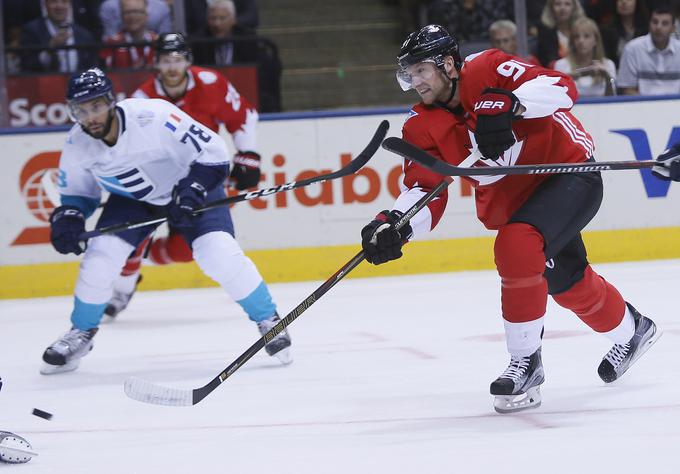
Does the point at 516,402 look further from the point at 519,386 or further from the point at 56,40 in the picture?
the point at 56,40

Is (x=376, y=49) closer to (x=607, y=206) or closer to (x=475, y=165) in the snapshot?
(x=607, y=206)

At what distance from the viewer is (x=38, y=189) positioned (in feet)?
19.1

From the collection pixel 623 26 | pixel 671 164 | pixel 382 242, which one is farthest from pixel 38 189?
pixel 671 164

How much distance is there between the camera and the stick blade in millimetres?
3008

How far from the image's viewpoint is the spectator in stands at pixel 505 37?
241 inches

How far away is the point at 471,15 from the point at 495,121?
3.87 meters

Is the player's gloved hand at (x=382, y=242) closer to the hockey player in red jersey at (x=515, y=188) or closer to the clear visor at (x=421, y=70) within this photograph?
the hockey player in red jersey at (x=515, y=188)

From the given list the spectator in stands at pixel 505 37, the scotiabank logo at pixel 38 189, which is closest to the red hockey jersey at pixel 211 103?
the scotiabank logo at pixel 38 189

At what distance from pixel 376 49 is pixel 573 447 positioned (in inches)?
222

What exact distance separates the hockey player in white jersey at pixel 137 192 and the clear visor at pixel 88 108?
0.02m

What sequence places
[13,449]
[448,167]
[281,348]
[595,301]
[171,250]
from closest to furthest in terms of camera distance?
1. [13,449]
2. [448,167]
3. [595,301]
4. [281,348]
5. [171,250]

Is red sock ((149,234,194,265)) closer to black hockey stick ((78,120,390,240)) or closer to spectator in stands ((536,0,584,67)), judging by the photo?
black hockey stick ((78,120,390,240))

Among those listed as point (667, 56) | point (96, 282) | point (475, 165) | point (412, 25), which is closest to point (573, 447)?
point (475, 165)

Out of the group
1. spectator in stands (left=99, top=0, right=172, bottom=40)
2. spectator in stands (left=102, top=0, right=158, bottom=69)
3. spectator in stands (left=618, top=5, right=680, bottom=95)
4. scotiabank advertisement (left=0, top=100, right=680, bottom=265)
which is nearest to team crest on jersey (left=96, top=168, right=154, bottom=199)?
scotiabank advertisement (left=0, top=100, right=680, bottom=265)
